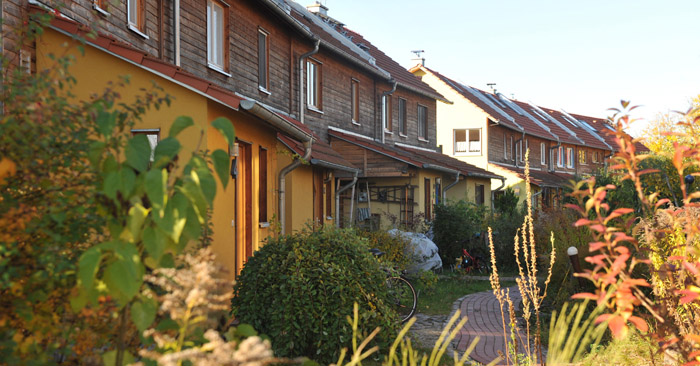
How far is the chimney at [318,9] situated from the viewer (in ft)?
75.9

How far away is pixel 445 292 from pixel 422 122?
511 inches

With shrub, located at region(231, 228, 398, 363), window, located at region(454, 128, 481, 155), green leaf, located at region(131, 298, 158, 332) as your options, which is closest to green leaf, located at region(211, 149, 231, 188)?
green leaf, located at region(131, 298, 158, 332)

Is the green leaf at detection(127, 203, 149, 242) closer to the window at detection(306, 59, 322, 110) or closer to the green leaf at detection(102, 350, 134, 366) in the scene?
the green leaf at detection(102, 350, 134, 366)

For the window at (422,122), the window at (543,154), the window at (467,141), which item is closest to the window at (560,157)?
the window at (543,154)

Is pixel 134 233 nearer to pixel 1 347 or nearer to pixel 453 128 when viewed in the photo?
pixel 1 347

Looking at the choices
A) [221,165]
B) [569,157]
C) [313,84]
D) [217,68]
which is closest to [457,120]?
[569,157]

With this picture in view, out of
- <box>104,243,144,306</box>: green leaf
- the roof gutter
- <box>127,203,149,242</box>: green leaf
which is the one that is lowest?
<box>104,243,144,306</box>: green leaf

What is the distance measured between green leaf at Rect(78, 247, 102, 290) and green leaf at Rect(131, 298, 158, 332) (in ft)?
0.83

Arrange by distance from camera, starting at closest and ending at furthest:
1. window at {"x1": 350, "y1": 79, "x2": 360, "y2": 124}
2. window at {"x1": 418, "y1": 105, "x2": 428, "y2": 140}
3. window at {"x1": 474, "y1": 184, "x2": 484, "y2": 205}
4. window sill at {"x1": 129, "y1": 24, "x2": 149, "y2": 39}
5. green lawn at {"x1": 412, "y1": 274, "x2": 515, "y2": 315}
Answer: window sill at {"x1": 129, "y1": 24, "x2": 149, "y2": 39} → green lawn at {"x1": 412, "y1": 274, "x2": 515, "y2": 315} → window at {"x1": 350, "y1": 79, "x2": 360, "y2": 124} → window at {"x1": 418, "y1": 105, "x2": 428, "y2": 140} → window at {"x1": 474, "y1": 184, "x2": 484, "y2": 205}

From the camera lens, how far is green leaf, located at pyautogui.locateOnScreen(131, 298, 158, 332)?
90.7 inches

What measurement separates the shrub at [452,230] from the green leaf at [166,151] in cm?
1590

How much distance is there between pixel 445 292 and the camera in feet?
43.3

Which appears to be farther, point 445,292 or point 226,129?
point 445,292

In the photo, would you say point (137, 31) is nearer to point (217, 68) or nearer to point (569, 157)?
point (217, 68)
